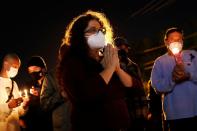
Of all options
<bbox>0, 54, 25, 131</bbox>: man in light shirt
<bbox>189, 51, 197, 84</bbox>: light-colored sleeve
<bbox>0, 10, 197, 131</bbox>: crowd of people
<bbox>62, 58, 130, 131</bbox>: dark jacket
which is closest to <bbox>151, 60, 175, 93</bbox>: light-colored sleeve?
<bbox>0, 10, 197, 131</bbox>: crowd of people

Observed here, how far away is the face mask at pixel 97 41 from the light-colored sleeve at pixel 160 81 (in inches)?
103

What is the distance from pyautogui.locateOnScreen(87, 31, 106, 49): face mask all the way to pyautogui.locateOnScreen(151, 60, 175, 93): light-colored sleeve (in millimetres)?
2619

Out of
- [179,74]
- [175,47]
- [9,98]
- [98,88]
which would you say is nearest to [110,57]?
[98,88]

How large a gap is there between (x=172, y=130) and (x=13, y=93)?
8.70 feet

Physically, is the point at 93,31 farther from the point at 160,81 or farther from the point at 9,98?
the point at 9,98

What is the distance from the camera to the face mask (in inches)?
148

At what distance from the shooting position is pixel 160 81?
634cm

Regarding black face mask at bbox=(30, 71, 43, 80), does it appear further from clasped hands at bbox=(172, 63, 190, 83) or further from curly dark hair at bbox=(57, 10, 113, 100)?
curly dark hair at bbox=(57, 10, 113, 100)

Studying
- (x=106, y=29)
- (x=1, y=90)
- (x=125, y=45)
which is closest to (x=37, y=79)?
(x=1, y=90)

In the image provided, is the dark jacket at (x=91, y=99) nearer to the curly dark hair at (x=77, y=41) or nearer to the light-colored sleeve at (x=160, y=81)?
the curly dark hair at (x=77, y=41)

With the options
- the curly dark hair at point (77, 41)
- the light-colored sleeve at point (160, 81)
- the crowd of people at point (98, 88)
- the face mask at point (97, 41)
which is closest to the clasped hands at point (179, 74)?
the crowd of people at point (98, 88)

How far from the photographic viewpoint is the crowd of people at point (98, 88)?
3.59 meters

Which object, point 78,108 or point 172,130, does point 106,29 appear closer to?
point 78,108

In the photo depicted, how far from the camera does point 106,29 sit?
4008 mm
